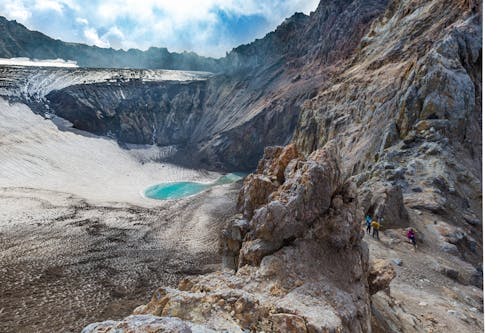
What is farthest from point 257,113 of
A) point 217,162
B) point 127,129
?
point 127,129

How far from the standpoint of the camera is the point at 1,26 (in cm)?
9100

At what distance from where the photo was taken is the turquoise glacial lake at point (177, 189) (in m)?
40.8

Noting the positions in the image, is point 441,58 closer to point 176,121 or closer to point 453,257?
point 453,257

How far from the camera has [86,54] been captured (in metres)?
113

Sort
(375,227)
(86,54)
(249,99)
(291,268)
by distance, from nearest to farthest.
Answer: (291,268) < (375,227) < (249,99) < (86,54)

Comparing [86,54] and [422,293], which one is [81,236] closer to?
[422,293]

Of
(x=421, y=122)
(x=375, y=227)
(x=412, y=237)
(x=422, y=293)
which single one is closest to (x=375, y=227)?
(x=375, y=227)

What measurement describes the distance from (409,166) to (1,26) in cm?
12086

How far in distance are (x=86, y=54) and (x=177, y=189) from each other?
96.7 meters

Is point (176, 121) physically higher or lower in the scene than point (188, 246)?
higher

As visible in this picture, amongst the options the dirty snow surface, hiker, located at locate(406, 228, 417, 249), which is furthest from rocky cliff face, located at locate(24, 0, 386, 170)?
hiker, located at locate(406, 228, 417, 249)

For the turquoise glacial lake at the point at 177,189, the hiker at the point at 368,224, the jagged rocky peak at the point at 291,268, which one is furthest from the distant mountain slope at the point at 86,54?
the jagged rocky peak at the point at 291,268

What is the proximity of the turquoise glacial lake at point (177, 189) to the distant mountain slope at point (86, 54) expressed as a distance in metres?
77.7

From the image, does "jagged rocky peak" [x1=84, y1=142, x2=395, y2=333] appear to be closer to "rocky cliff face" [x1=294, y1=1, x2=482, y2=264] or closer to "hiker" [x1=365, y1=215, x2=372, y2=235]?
"hiker" [x1=365, y1=215, x2=372, y2=235]
